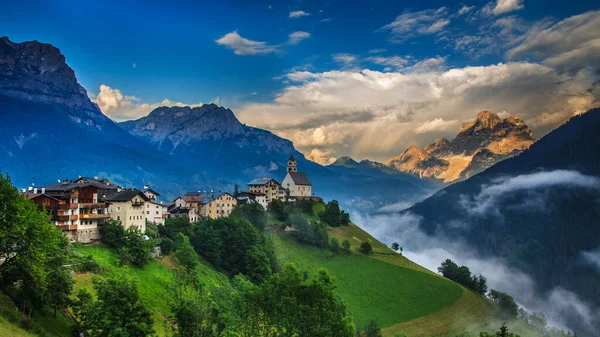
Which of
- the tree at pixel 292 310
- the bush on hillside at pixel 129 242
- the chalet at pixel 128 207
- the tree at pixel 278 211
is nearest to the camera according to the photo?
the tree at pixel 292 310

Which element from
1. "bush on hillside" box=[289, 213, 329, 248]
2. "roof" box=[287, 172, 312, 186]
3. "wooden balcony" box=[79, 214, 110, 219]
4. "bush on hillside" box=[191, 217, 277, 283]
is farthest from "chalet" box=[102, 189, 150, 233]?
"roof" box=[287, 172, 312, 186]

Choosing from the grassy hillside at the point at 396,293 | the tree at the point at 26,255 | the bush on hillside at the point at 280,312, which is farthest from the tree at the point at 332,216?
the tree at the point at 26,255

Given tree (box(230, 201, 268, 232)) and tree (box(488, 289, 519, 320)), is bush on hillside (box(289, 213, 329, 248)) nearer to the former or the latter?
tree (box(230, 201, 268, 232))

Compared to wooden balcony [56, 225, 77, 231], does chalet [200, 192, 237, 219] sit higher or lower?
higher

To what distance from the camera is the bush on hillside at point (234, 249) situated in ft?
295

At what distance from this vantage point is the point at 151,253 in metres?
→ 75.9

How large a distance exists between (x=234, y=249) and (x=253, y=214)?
2881cm

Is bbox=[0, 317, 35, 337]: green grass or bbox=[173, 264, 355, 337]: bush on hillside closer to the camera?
bbox=[0, 317, 35, 337]: green grass

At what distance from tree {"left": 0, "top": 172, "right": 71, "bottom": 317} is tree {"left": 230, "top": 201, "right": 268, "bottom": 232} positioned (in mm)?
78722

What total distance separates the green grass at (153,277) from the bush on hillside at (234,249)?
8315mm

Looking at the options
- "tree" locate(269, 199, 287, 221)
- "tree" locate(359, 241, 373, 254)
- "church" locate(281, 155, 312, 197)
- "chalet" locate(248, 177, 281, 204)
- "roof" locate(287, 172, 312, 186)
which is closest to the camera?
"tree" locate(359, 241, 373, 254)

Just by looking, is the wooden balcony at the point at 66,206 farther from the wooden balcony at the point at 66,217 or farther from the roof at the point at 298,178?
the roof at the point at 298,178

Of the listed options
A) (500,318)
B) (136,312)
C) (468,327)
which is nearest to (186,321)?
(136,312)

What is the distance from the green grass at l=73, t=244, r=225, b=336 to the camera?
52.4 meters
